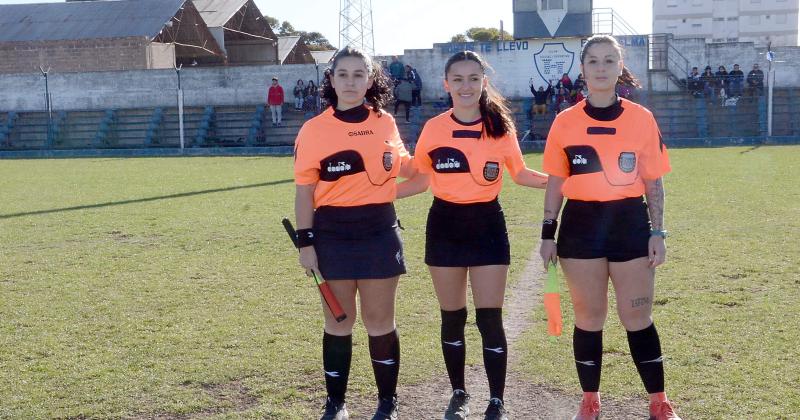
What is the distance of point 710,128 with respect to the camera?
30016 mm

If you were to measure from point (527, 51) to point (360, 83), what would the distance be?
3011 cm

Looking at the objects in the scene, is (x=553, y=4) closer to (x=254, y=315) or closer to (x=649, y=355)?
(x=254, y=315)

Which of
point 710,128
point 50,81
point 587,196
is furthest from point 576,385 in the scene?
point 50,81

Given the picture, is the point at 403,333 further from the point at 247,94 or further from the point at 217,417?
the point at 247,94

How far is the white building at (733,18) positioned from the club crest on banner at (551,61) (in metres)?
75.6

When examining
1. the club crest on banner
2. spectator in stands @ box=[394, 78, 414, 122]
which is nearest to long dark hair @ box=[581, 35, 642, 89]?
spectator in stands @ box=[394, 78, 414, 122]

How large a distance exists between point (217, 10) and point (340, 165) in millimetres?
46165

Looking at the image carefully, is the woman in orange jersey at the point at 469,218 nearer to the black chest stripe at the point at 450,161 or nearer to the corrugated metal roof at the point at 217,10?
the black chest stripe at the point at 450,161

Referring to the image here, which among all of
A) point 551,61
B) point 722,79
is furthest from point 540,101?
point 722,79

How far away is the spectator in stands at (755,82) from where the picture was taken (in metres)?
29.9

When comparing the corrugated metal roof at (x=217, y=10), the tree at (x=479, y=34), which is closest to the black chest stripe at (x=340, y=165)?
the corrugated metal roof at (x=217, y=10)

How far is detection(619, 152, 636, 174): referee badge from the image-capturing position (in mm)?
4340

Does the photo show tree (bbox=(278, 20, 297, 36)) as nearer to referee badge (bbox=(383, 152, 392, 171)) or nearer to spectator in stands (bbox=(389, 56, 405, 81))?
spectator in stands (bbox=(389, 56, 405, 81))

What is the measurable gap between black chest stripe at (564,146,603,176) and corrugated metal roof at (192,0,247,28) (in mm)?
44412
